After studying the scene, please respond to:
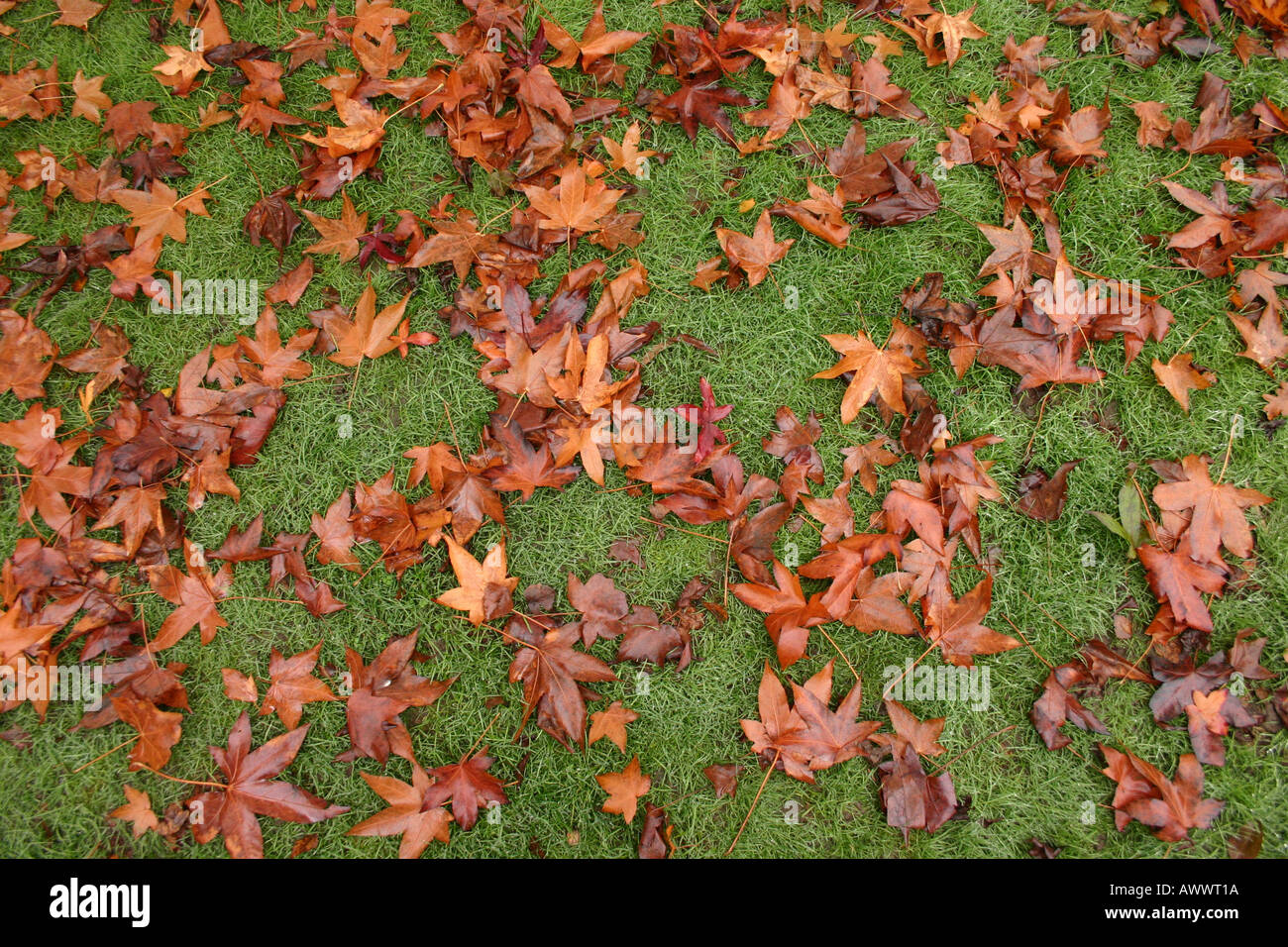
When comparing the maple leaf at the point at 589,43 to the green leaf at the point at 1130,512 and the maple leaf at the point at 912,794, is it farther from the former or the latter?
the maple leaf at the point at 912,794

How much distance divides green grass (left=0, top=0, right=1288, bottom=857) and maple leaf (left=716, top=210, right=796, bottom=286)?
0.24ft

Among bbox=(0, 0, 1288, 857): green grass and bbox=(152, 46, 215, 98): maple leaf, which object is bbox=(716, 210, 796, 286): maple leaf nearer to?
bbox=(0, 0, 1288, 857): green grass

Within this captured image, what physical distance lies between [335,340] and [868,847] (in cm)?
275

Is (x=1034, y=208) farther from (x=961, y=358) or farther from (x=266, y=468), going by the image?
(x=266, y=468)

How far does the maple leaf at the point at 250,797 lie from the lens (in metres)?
2.49

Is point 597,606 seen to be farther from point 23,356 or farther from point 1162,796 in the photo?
point 23,356

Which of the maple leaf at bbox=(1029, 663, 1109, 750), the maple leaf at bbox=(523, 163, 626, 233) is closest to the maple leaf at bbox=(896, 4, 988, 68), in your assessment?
the maple leaf at bbox=(523, 163, 626, 233)

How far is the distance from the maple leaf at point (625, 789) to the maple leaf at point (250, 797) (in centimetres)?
93

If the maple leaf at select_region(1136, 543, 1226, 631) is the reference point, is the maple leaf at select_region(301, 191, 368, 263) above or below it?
above

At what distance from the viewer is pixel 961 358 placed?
8.87ft

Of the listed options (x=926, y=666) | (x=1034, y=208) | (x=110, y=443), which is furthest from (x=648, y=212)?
(x=110, y=443)

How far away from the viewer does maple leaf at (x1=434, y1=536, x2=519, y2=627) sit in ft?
8.41

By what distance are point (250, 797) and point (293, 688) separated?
0.40 m

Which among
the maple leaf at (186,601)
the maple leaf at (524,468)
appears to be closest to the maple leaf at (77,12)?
the maple leaf at (186,601)
